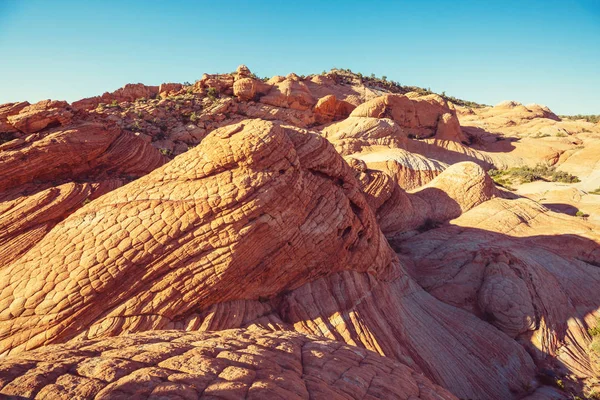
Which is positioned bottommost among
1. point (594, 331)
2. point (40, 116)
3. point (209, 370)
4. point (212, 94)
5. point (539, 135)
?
point (594, 331)

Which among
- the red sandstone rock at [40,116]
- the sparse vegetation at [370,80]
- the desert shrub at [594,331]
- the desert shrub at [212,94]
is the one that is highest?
the sparse vegetation at [370,80]

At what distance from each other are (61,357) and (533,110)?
6842 centimetres

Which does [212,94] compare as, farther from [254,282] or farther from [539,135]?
[539,135]

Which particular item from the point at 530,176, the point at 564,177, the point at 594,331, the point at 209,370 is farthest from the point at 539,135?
the point at 209,370

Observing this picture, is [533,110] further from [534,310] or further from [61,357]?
[61,357]

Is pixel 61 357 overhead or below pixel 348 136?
below

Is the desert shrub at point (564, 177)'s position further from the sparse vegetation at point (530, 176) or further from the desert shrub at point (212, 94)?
the desert shrub at point (212, 94)

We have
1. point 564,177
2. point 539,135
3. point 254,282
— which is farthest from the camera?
point 539,135

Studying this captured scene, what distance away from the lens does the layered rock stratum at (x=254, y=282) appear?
4.35 m

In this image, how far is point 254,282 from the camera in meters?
7.73

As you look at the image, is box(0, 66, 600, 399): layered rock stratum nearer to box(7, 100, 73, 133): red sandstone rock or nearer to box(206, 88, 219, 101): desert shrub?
box(7, 100, 73, 133): red sandstone rock

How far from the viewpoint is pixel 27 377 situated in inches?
130

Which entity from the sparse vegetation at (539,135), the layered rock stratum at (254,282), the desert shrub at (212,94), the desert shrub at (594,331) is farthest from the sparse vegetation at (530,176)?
the desert shrub at (212,94)

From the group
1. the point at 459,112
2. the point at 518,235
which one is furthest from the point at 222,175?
the point at 459,112
